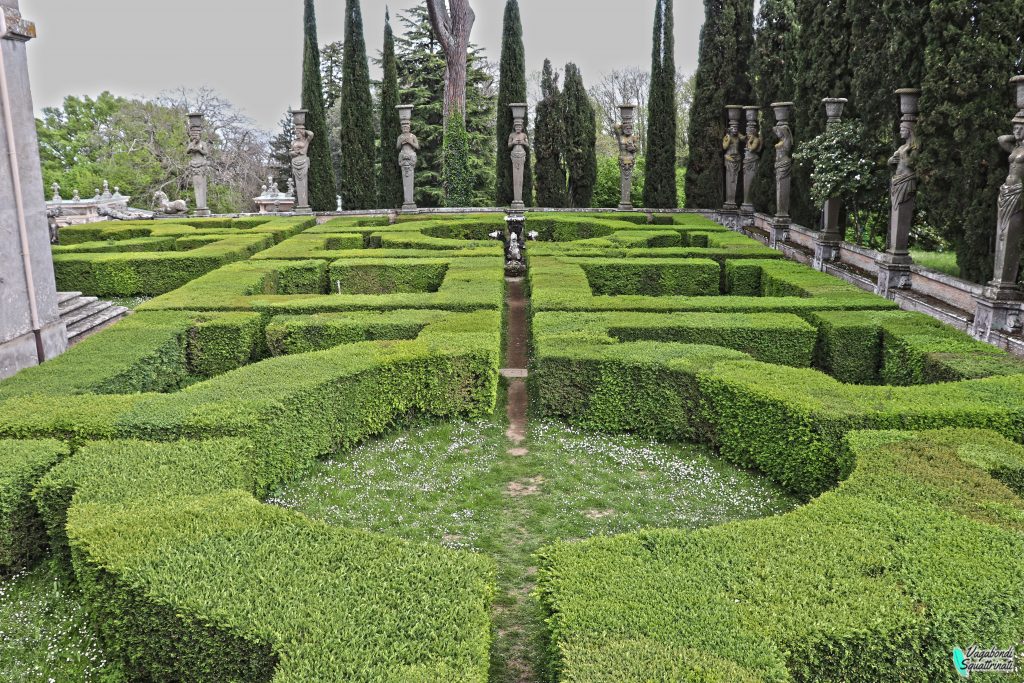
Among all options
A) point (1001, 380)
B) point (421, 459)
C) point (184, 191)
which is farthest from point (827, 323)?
point (184, 191)

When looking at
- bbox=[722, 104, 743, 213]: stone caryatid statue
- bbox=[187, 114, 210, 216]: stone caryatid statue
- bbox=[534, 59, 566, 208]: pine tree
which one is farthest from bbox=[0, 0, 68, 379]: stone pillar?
bbox=[534, 59, 566, 208]: pine tree

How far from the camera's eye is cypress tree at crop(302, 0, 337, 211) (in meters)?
27.3

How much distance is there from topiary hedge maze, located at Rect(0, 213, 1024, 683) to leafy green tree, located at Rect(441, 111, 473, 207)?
44.9 ft

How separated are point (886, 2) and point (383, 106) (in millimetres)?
19355

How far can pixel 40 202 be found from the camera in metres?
9.10

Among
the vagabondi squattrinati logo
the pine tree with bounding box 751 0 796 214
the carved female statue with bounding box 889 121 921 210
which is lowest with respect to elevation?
the vagabondi squattrinati logo

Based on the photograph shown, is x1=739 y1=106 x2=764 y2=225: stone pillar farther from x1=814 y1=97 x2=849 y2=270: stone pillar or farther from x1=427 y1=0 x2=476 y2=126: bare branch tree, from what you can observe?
x1=427 y1=0 x2=476 y2=126: bare branch tree

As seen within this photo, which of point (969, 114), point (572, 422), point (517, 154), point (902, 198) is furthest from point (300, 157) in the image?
point (969, 114)

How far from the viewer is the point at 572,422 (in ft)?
27.3

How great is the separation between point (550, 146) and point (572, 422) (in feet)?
68.2

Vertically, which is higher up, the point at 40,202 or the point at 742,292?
the point at 40,202

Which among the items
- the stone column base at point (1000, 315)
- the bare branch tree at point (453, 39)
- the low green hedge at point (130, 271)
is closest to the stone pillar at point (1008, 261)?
the stone column base at point (1000, 315)

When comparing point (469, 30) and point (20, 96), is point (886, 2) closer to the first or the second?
point (20, 96)

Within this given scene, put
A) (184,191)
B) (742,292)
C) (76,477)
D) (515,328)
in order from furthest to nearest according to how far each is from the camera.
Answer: (184,191)
(742,292)
(515,328)
(76,477)
